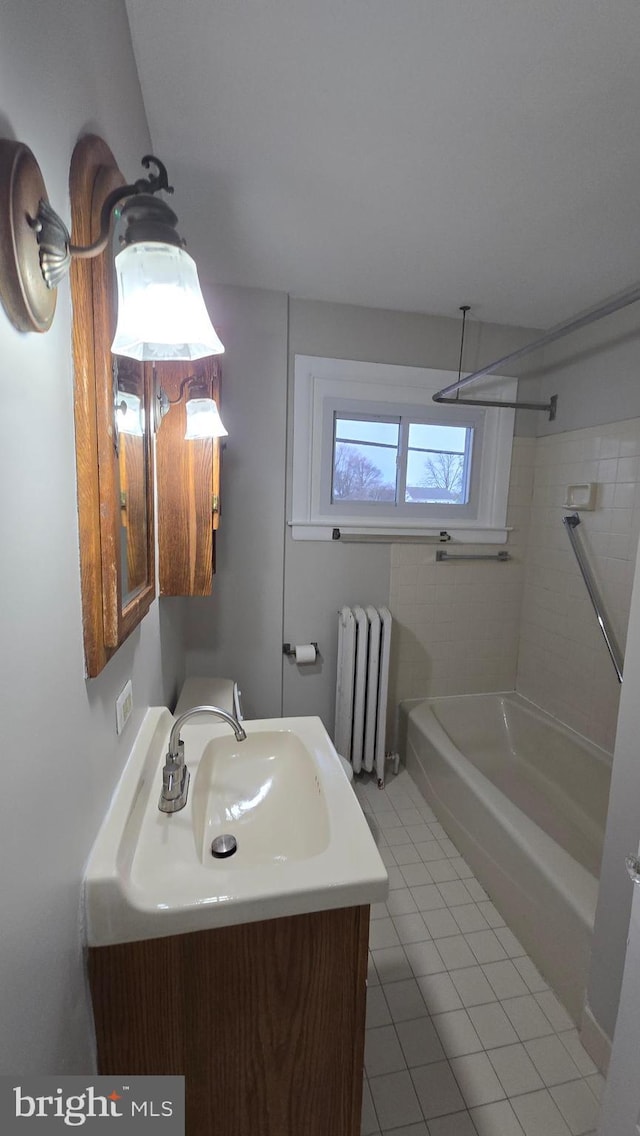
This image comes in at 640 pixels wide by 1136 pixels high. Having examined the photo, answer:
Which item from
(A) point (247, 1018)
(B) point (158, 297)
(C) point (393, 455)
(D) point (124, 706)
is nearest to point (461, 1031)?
(A) point (247, 1018)

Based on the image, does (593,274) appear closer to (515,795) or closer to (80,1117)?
(515,795)

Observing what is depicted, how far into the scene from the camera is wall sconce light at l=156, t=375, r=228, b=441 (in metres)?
1.30

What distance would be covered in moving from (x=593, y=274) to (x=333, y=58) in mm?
1353

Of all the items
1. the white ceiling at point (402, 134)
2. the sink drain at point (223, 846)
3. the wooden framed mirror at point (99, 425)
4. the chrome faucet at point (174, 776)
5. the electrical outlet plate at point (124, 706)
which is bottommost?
the sink drain at point (223, 846)

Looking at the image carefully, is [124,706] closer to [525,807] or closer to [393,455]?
[393,455]

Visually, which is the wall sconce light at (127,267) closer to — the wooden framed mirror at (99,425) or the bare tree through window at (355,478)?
the wooden framed mirror at (99,425)

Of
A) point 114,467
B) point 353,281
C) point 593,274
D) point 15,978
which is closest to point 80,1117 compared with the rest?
point 15,978

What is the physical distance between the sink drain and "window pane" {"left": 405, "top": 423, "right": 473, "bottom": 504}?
5.86 ft

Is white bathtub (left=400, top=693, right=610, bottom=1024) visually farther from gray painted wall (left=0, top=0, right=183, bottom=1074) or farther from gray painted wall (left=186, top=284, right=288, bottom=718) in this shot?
gray painted wall (left=0, top=0, right=183, bottom=1074)

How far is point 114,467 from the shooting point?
0.76 m

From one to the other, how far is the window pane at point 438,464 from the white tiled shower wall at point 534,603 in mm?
269

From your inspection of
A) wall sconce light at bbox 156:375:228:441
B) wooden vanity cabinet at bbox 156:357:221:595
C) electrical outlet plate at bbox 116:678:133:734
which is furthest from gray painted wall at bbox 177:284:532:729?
electrical outlet plate at bbox 116:678:133:734

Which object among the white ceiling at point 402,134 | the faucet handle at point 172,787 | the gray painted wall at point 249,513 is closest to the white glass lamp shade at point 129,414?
the faucet handle at point 172,787

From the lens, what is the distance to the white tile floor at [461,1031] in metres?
1.05
